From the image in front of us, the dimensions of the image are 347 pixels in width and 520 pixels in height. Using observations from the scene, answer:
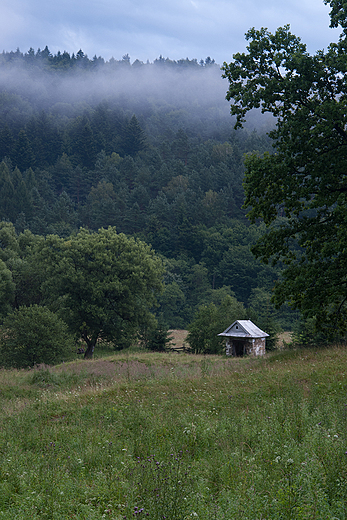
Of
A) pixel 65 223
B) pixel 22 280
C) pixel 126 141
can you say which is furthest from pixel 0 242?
pixel 126 141

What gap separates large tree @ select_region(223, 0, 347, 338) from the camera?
39.5 ft

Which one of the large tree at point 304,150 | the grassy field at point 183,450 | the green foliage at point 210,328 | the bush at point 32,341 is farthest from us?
the green foliage at point 210,328

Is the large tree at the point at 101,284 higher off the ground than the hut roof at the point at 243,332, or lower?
higher

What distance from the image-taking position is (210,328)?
4109 cm

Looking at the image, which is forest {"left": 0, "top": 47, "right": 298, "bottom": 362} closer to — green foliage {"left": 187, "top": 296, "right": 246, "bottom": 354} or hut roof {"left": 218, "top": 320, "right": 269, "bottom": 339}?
green foliage {"left": 187, "top": 296, "right": 246, "bottom": 354}

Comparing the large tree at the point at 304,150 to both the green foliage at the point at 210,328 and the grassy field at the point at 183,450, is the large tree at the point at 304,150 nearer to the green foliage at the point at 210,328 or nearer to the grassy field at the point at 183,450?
the grassy field at the point at 183,450

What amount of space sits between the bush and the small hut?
44.1ft

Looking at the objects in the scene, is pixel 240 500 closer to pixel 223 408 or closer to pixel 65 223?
pixel 223 408

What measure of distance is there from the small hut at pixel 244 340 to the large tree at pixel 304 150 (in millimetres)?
19509

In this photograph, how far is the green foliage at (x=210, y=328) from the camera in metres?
39.9

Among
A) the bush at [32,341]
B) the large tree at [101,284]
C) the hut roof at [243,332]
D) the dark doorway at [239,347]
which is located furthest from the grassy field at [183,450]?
the large tree at [101,284]

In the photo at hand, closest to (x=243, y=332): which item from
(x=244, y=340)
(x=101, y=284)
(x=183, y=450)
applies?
(x=244, y=340)

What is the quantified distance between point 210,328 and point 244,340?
27.4 feet

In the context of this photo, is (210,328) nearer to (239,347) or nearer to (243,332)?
(239,347)
